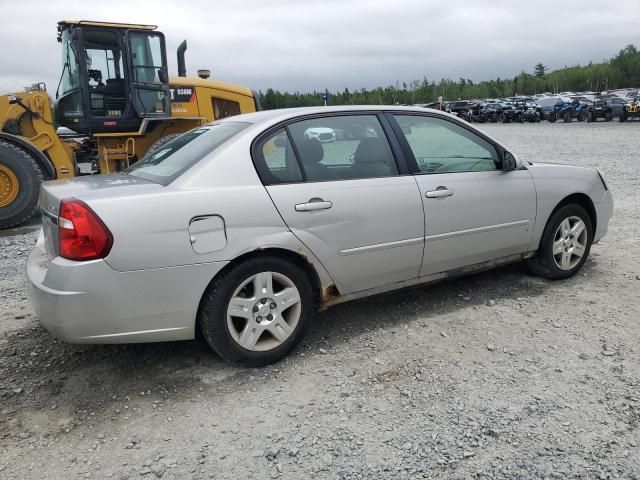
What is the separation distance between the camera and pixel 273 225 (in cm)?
322

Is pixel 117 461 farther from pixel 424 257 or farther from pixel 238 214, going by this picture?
pixel 424 257

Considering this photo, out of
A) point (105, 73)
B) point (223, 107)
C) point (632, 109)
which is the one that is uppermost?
point (105, 73)

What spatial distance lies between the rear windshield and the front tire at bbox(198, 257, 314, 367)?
721mm

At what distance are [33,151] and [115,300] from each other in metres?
6.21

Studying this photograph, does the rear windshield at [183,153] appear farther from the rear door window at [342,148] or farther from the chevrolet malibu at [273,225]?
the rear door window at [342,148]

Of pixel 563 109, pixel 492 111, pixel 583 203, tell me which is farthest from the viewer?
pixel 492 111

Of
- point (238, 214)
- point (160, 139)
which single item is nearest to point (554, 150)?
point (160, 139)

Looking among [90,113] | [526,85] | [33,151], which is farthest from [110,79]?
[526,85]

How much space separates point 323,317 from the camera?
411 cm

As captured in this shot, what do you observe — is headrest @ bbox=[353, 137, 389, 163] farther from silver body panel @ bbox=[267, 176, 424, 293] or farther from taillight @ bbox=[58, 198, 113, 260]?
taillight @ bbox=[58, 198, 113, 260]

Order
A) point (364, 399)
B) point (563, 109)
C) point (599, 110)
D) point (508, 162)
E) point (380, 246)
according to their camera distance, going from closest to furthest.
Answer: point (364, 399), point (380, 246), point (508, 162), point (599, 110), point (563, 109)

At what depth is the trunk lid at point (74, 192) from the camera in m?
2.99

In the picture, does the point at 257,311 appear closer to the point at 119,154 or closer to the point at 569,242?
the point at 569,242

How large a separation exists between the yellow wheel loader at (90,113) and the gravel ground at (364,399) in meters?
4.43
